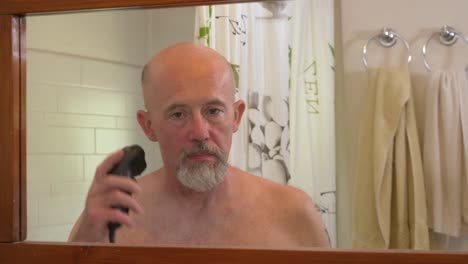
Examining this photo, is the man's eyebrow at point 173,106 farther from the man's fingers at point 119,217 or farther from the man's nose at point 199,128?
the man's fingers at point 119,217

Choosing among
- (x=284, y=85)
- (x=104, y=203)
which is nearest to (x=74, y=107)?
(x=104, y=203)

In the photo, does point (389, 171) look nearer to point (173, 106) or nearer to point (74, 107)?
point (173, 106)

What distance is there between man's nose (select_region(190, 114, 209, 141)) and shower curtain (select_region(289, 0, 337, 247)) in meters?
0.09

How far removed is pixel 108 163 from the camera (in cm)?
59

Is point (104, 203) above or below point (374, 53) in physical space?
below

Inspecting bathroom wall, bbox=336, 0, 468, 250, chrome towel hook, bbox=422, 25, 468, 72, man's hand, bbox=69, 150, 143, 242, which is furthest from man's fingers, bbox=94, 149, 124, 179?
chrome towel hook, bbox=422, 25, 468, 72

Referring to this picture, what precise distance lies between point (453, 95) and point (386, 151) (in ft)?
0.28

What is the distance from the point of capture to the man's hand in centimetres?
59

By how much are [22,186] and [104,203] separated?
98mm

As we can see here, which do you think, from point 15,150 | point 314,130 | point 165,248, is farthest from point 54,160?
point 314,130

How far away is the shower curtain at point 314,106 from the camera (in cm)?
56

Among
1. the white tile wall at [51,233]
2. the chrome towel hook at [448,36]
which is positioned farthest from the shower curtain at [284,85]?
the white tile wall at [51,233]

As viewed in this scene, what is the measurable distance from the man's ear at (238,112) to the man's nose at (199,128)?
0.10ft

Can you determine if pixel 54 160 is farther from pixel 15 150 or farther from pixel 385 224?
pixel 385 224
